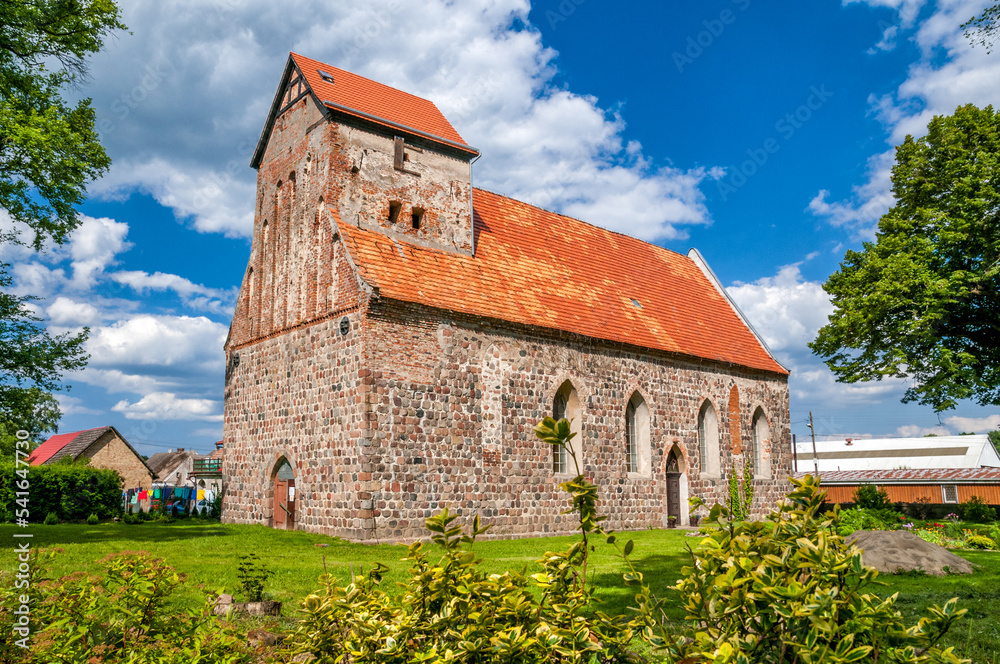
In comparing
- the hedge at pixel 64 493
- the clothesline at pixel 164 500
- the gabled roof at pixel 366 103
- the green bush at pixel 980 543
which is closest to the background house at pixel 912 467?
the green bush at pixel 980 543

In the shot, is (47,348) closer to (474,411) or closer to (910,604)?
(474,411)

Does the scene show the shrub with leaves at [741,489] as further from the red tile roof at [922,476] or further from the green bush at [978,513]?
the red tile roof at [922,476]

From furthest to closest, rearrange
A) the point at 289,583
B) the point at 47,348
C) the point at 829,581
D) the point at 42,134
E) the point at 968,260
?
1. the point at 968,260
2. the point at 47,348
3. the point at 42,134
4. the point at 289,583
5. the point at 829,581

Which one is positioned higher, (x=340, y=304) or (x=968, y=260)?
(x=968, y=260)

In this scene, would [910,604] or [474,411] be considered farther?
[474,411]

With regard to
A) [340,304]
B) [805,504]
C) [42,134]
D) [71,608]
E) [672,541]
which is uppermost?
[42,134]

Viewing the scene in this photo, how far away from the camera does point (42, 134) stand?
13.8 metres

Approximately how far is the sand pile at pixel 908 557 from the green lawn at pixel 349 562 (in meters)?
0.34

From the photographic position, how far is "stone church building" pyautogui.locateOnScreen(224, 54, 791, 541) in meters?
15.3

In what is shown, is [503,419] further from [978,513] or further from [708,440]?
[978,513]

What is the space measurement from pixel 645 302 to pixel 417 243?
31.0 feet

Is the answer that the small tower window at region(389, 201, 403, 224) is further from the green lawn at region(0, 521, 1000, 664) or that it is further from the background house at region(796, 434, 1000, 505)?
the background house at region(796, 434, 1000, 505)

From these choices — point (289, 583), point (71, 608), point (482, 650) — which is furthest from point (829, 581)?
point (289, 583)

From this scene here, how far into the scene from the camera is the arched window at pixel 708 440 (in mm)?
22641
